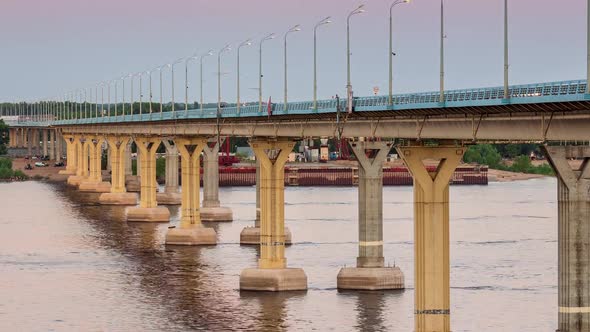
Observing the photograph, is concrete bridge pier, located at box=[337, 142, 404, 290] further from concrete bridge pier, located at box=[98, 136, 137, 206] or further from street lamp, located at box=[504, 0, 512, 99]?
concrete bridge pier, located at box=[98, 136, 137, 206]

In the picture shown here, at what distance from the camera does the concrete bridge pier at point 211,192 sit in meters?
147

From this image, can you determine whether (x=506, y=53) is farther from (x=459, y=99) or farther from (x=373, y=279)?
(x=373, y=279)

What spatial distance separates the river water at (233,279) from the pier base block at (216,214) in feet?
5.18

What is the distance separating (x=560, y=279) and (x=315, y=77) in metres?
44.0

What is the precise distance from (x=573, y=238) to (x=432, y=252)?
914 cm

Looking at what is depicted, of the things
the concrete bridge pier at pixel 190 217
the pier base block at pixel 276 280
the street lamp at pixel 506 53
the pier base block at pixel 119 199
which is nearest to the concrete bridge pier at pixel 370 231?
the pier base block at pixel 276 280

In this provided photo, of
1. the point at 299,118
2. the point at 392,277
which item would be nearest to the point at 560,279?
the point at 392,277

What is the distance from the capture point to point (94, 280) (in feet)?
306

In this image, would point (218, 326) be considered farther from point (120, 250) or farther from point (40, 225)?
point (40, 225)

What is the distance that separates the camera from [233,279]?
9138 cm

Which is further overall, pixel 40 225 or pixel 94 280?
pixel 40 225

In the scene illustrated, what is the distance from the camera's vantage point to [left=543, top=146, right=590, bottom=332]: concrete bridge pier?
49.1m

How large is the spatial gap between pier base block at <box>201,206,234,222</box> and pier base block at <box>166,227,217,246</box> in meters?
30.3

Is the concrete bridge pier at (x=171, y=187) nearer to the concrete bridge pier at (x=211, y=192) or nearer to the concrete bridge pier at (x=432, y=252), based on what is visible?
the concrete bridge pier at (x=211, y=192)
